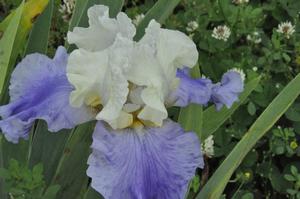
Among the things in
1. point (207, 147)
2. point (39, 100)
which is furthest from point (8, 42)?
point (207, 147)

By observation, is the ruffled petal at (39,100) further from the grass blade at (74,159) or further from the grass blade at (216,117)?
the grass blade at (216,117)

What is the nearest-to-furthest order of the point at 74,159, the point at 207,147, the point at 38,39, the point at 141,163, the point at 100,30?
the point at 141,163 < the point at 100,30 < the point at 74,159 < the point at 38,39 < the point at 207,147

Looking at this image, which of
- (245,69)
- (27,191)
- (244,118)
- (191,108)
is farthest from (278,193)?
(27,191)

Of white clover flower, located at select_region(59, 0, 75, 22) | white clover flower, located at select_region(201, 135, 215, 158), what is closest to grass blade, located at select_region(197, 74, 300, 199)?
white clover flower, located at select_region(201, 135, 215, 158)

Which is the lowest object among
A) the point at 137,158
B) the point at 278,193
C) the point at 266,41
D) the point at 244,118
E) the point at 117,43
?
the point at 278,193

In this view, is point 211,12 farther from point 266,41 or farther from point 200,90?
point 200,90

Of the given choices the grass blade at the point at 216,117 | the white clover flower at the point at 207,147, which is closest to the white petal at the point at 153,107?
the grass blade at the point at 216,117

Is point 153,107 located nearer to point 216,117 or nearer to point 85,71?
point 85,71
